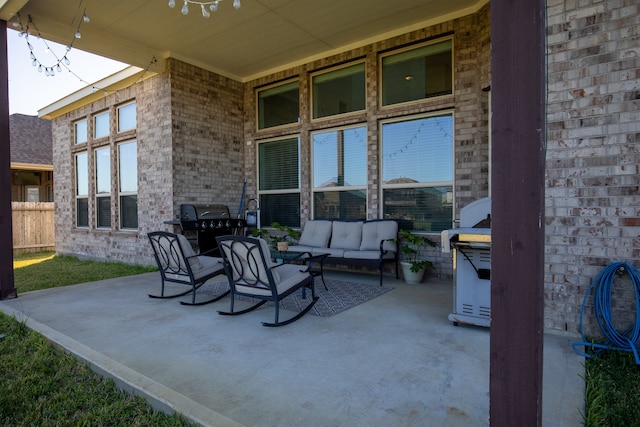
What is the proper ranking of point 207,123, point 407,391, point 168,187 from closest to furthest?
point 407,391 → point 168,187 → point 207,123

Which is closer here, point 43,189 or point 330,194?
point 330,194

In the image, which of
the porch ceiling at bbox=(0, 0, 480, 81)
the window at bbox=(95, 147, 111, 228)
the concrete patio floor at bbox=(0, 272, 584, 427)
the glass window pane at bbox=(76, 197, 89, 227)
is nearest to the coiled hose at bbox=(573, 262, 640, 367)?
the concrete patio floor at bbox=(0, 272, 584, 427)

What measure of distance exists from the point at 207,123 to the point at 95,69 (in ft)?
7.79

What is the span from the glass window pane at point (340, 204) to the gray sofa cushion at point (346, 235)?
0.37m

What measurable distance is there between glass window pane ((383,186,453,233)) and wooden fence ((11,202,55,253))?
10604 mm

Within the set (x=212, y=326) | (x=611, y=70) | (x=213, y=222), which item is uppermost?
(x=611, y=70)

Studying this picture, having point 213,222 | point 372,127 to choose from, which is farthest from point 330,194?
point 213,222

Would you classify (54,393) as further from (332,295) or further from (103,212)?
(103,212)

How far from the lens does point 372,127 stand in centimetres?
608

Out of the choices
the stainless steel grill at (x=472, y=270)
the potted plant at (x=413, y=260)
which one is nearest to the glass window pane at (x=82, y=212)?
the potted plant at (x=413, y=260)

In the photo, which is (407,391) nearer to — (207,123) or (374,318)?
(374,318)

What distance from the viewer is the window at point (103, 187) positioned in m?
8.38

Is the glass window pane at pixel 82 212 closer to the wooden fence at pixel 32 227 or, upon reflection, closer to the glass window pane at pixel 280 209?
the wooden fence at pixel 32 227

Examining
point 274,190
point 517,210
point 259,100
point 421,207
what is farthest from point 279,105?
point 517,210
